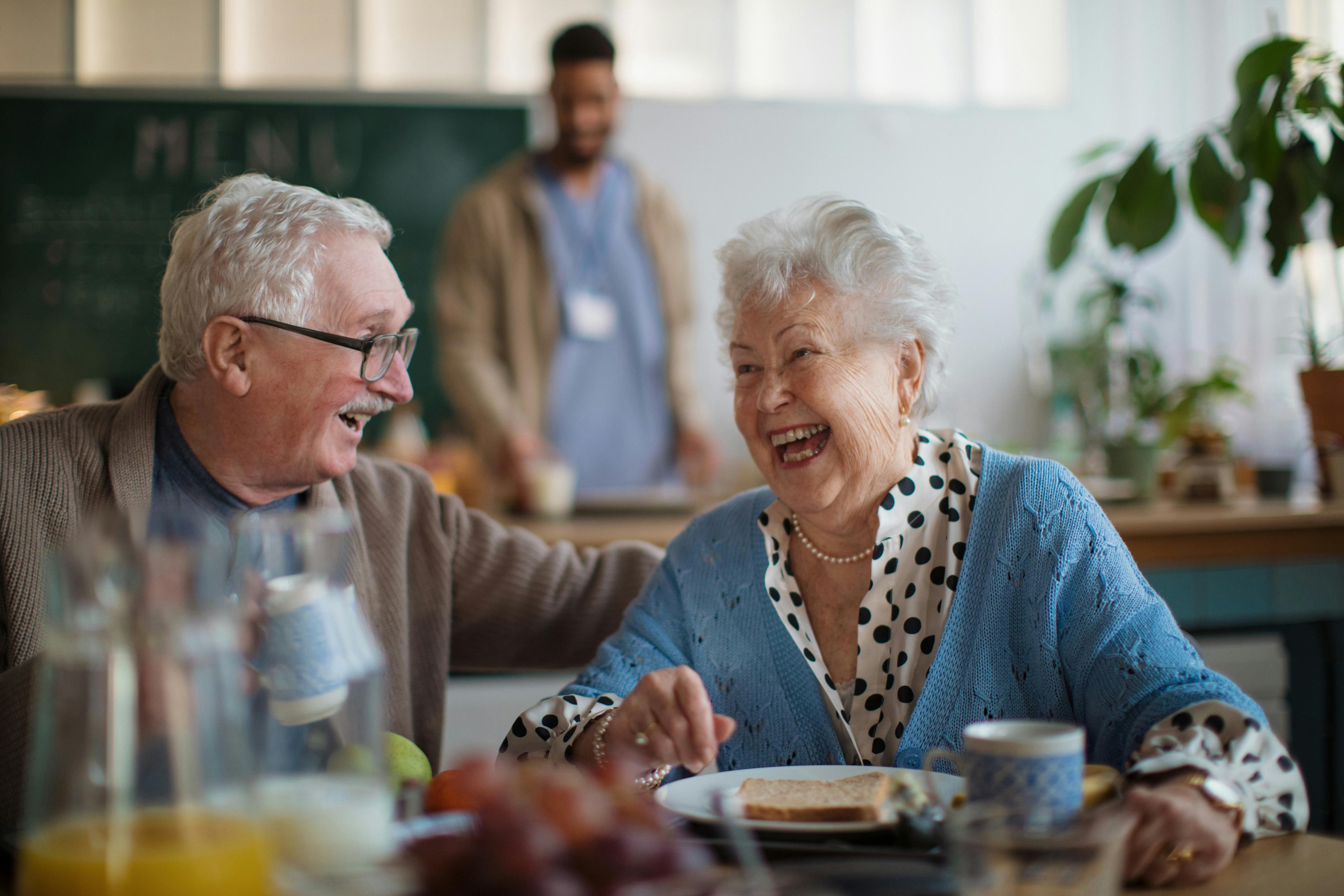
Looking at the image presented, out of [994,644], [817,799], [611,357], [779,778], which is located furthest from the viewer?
[611,357]

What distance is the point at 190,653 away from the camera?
0.60 m

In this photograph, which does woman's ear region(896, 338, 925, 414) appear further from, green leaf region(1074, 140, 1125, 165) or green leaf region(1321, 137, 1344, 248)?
green leaf region(1074, 140, 1125, 165)

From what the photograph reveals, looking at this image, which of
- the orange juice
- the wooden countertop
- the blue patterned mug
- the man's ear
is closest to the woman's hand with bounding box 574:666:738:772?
the blue patterned mug

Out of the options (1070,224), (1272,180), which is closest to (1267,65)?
(1272,180)

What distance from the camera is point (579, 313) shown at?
416 centimetres

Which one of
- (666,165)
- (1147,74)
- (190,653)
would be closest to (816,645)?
(190,653)

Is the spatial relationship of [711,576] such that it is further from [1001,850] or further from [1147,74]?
[1147,74]

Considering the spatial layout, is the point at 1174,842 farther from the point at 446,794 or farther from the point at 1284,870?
the point at 446,794

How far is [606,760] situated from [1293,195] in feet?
7.20

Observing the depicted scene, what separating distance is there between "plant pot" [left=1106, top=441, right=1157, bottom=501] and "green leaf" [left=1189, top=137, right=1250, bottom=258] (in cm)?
62

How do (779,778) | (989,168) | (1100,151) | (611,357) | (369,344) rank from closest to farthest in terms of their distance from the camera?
(779,778) → (369,344) → (1100,151) → (611,357) → (989,168)

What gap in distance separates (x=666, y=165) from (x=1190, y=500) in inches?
122

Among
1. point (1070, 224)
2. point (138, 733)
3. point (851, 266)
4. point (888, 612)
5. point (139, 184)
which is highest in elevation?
point (139, 184)

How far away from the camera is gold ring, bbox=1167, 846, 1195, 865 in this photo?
2.67 feet
